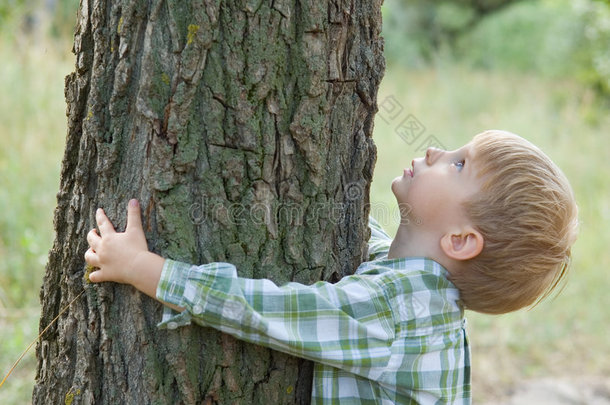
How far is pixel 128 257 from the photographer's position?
151cm

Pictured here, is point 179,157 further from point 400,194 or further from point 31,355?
point 31,355

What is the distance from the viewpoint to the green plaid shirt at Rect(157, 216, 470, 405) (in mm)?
1487

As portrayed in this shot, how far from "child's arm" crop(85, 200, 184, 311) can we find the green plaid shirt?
0.13 feet

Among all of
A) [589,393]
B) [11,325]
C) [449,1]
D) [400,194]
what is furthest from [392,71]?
[400,194]

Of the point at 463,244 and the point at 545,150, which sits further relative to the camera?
the point at 545,150

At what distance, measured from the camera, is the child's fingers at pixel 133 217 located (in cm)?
153

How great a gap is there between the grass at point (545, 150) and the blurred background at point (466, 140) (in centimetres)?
1

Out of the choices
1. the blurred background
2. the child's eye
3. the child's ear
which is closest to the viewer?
the child's ear

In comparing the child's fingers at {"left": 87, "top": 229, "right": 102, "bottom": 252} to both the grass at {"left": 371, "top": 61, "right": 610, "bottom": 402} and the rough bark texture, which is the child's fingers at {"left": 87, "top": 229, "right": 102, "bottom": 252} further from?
the grass at {"left": 371, "top": 61, "right": 610, "bottom": 402}

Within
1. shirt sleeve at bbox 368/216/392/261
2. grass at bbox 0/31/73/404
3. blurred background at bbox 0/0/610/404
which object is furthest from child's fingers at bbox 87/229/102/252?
grass at bbox 0/31/73/404

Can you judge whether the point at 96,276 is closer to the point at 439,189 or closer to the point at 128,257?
the point at 128,257

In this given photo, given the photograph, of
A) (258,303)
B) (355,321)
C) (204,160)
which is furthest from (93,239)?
(355,321)

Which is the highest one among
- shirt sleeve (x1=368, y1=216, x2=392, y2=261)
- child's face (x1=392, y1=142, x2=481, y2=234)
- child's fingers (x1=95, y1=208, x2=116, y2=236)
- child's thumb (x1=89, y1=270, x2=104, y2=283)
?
child's face (x1=392, y1=142, x2=481, y2=234)

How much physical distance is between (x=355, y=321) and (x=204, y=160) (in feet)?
1.80
